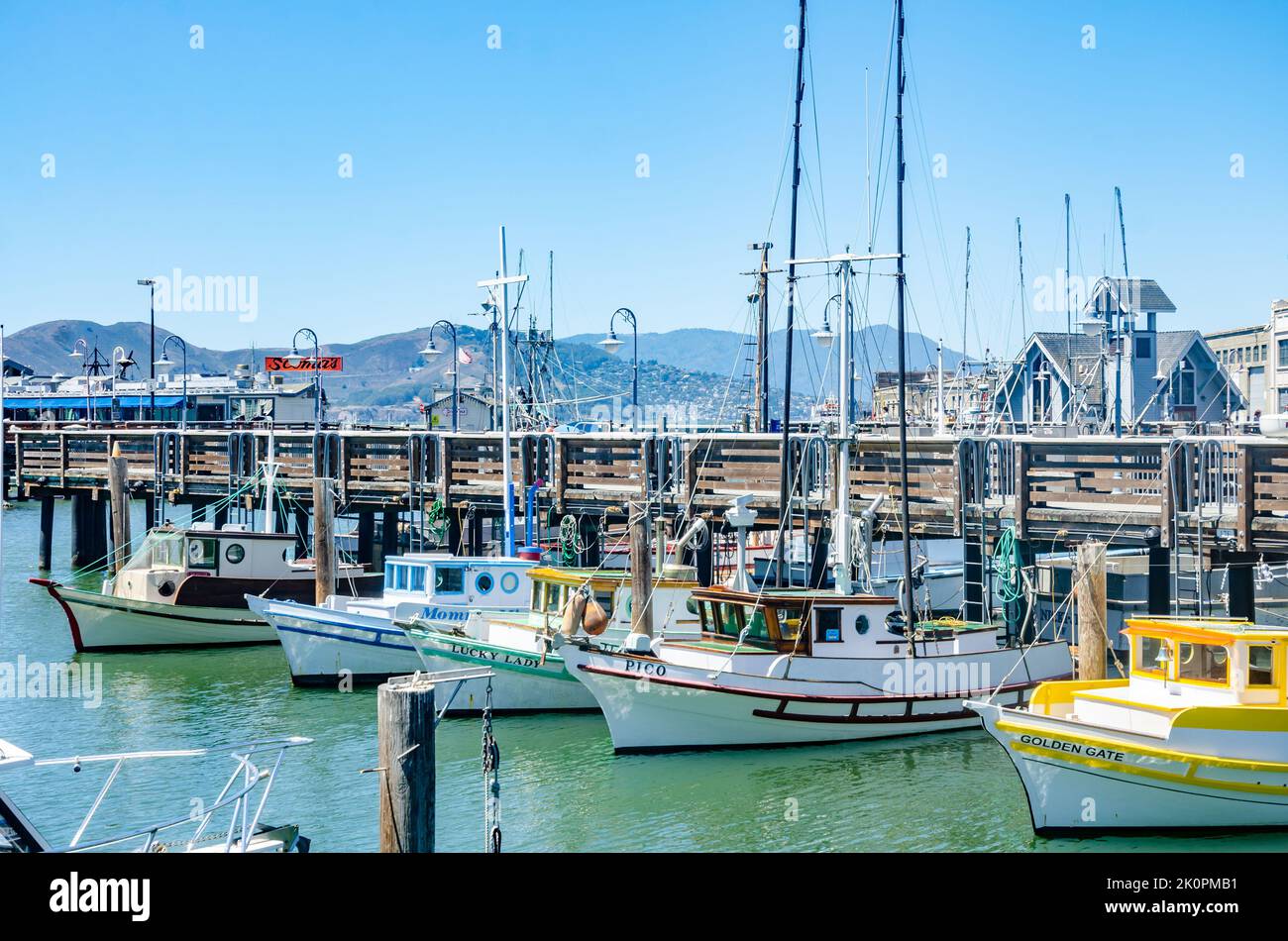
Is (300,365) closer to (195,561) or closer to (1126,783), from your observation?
(195,561)

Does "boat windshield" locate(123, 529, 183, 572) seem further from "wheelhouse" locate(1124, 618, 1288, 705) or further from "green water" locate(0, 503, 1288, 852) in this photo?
"wheelhouse" locate(1124, 618, 1288, 705)

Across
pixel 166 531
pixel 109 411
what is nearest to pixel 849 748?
pixel 166 531

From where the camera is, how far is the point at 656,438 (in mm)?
29250

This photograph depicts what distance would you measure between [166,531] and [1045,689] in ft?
73.7

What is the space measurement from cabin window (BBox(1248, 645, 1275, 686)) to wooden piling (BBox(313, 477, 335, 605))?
63.1 feet

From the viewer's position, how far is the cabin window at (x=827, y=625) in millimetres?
21172

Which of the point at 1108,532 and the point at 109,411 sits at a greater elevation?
the point at 109,411

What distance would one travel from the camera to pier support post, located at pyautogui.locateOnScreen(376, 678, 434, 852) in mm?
11477
